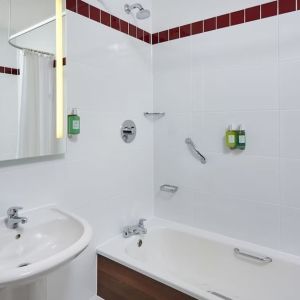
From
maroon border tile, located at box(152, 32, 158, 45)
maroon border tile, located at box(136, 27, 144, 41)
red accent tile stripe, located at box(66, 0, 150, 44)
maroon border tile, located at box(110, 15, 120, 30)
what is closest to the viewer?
red accent tile stripe, located at box(66, 0, 150, 44)

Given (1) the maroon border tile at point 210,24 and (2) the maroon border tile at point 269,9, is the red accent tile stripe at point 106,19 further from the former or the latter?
(2) the maroon border tile at point 269,9

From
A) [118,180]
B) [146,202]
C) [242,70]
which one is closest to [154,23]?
[242,70]

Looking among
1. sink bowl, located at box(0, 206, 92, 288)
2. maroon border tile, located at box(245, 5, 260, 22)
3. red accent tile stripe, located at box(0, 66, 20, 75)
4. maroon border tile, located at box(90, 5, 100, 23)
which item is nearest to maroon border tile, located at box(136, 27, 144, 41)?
maroon border tile, located at box(90, 5, 100, 23)

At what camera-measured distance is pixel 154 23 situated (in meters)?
2.18

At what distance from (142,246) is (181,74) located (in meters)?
1.32

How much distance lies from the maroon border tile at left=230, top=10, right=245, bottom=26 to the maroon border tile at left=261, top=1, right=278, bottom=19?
124 mm

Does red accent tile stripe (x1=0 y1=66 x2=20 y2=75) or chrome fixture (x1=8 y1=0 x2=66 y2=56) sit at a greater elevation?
chrome fixture (x1=8 y1=0 x2=66 y2=56)

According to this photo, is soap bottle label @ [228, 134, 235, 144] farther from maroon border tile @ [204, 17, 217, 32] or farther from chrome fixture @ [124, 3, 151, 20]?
chrome fixture @ [124, 3, 151, 20]

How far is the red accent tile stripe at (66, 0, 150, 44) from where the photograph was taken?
160 cm

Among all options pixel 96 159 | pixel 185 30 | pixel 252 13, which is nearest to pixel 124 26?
pixel 185 30

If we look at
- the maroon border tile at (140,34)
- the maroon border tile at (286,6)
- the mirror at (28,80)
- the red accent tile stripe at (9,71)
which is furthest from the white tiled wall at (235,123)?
the red accent tile stripe at (9,71)

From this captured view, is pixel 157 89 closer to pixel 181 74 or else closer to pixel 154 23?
pixel 181 74

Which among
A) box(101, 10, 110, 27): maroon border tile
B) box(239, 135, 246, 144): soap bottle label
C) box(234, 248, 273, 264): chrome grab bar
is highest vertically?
box(101, 10, 110, 27): maroon border tile

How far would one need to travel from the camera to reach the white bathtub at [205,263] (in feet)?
5.10
